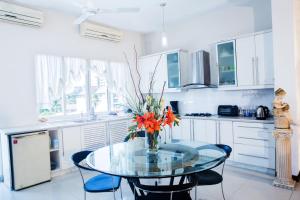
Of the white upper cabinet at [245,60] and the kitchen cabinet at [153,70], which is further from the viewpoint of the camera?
the kitchen cabinet at [153,70]

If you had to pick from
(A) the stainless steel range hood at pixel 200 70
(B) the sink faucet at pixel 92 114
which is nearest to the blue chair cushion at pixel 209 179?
(A) the stainless steel range hood at pixel 200 70

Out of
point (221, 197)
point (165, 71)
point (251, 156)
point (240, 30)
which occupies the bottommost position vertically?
point (221, 197)

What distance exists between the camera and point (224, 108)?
4.23 metres

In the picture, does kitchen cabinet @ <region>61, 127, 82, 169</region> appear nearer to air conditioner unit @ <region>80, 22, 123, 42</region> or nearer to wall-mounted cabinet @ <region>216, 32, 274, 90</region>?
air conditioner unit @ <region>80, 22, 123, 42</region>

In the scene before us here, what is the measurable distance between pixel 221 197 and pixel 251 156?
1111mm

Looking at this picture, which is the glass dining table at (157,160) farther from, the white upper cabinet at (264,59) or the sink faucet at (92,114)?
the sink faucet at (92,114)

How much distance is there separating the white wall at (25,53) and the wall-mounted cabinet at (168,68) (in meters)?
1.69

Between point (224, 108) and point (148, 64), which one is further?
point (148, 64)

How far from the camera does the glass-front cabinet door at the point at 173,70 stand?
481cm

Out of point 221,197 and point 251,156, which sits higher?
point 251,156

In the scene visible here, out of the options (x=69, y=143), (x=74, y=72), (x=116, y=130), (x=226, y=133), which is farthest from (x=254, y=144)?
(x=74, y=72)

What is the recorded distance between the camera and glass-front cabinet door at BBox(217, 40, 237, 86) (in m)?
3.98

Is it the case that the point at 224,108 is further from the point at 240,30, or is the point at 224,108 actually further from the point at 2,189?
the point at 2,189

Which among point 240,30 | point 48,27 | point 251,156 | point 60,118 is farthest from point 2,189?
point 240,30
